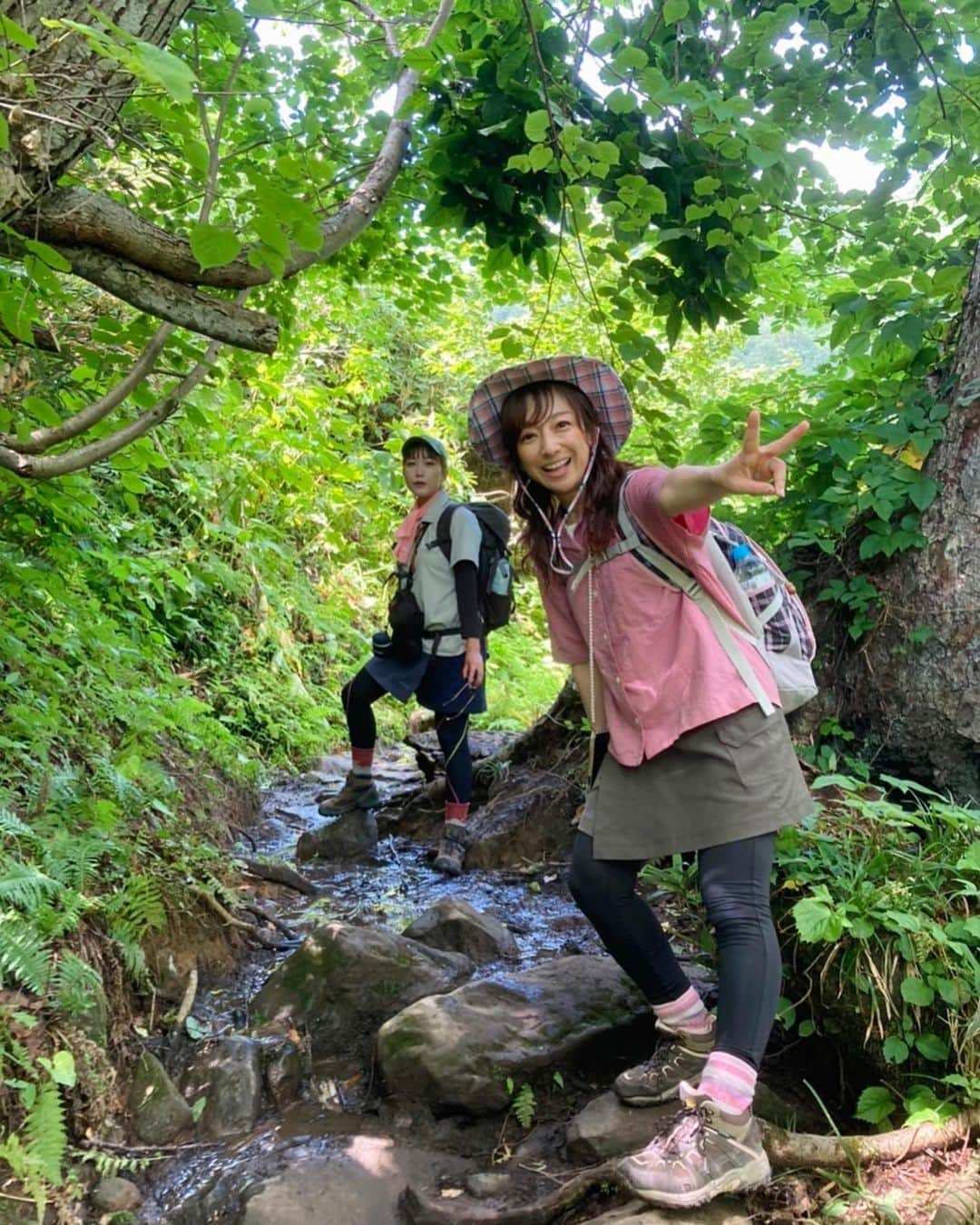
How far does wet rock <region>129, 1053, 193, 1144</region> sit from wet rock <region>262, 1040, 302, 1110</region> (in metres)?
0.28

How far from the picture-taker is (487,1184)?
2.39 meters

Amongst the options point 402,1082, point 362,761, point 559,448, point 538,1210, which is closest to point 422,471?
point 362,761

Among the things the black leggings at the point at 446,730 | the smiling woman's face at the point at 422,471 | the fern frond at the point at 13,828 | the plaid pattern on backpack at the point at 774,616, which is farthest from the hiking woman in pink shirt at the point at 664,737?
the black leggings at the point at 446,730

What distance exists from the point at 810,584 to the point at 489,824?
2.42 metres

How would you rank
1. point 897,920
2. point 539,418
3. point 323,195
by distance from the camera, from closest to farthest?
point 897,920
point 539,418
point 323,195

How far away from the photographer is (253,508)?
387 inches

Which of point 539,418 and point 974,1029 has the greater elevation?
point 539,418

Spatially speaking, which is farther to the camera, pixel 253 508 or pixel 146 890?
pixel 253 508

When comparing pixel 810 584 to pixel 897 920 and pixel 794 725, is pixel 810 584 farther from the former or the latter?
pixel 897 920

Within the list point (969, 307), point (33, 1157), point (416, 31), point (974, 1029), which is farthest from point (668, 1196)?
point (416, 31)

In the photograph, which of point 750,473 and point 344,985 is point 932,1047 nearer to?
point 750,473

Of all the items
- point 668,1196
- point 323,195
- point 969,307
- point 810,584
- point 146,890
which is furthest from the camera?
point 323,195

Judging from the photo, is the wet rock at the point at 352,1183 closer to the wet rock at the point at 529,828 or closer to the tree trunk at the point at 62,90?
the wet rock at the point at 529,828

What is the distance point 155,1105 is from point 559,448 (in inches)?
95.0
